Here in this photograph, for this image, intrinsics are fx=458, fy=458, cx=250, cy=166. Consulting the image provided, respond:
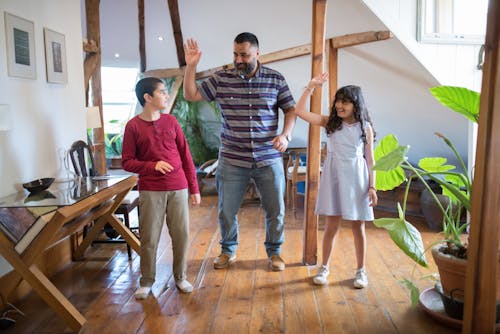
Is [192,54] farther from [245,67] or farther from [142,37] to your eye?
[142,37]

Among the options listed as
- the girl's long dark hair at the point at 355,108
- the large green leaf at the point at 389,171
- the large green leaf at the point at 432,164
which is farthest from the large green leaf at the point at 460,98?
the girl's long dark hair at the point at 355,108

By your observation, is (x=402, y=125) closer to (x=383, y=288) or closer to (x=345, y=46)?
(x=345, y=46)

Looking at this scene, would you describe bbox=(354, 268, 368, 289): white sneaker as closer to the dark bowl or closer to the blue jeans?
the blue jeans

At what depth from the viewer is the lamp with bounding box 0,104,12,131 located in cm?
248

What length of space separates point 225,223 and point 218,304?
66cm

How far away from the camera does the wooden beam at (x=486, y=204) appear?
5.45 feet

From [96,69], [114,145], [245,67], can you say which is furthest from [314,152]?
[114,145]

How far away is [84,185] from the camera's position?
8.99ft

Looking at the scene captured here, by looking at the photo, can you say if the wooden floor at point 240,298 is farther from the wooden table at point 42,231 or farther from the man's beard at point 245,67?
the man's beard at point 245,67

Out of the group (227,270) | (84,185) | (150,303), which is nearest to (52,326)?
(150,303)

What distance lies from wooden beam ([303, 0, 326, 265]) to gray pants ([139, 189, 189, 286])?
0.93 m

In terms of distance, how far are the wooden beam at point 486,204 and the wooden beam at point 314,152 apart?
1.39 m

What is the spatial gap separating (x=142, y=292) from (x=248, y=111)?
1.26m

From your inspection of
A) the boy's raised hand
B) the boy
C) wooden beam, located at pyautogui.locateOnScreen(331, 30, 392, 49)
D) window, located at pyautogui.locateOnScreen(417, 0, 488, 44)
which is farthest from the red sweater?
window, located at pyautogui.locateOnScreen(417, 0, 488, 44)
